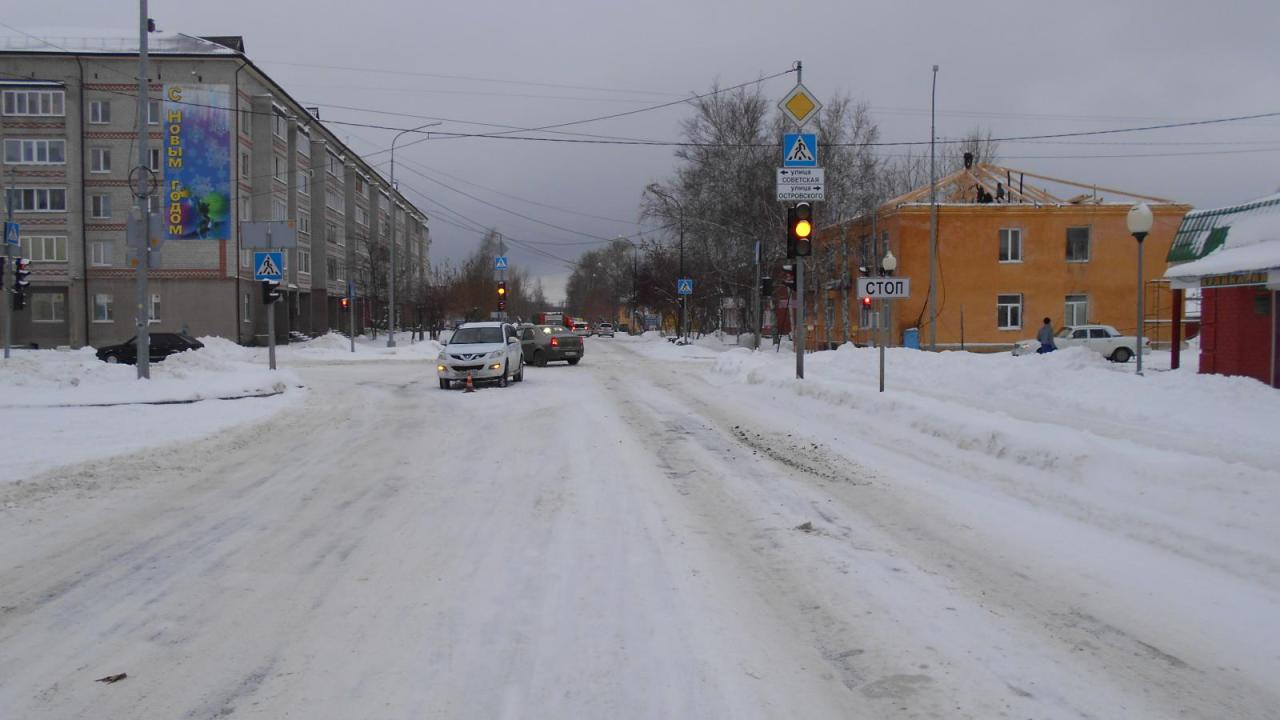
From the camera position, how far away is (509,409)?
1764 centimetres

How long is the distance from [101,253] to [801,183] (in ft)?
145

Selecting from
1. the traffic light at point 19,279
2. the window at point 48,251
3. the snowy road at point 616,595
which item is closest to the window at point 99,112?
the window at point 48,251

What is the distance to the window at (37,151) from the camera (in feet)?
162

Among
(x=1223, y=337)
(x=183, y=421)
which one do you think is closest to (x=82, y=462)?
(x=183, y=421)

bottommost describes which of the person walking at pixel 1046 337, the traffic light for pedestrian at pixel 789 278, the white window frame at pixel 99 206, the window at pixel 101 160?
the person walking at pixel 1046 337

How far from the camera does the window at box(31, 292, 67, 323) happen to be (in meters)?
50.3

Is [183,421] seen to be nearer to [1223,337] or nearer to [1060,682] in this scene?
[1060,682]

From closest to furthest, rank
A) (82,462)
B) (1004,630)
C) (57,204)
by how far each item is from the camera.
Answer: (1004,630) → (82,462) → (57,204)

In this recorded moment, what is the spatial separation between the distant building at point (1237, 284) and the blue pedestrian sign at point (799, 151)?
8395 mm

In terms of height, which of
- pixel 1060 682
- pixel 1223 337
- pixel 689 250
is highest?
pixel 689 250

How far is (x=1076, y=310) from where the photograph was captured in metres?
42.8

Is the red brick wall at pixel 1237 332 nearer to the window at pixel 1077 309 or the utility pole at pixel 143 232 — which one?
the window at pixel 1077 309

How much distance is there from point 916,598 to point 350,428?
1139 cm

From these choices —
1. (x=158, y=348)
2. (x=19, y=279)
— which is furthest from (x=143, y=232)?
(x=158, y=348)
